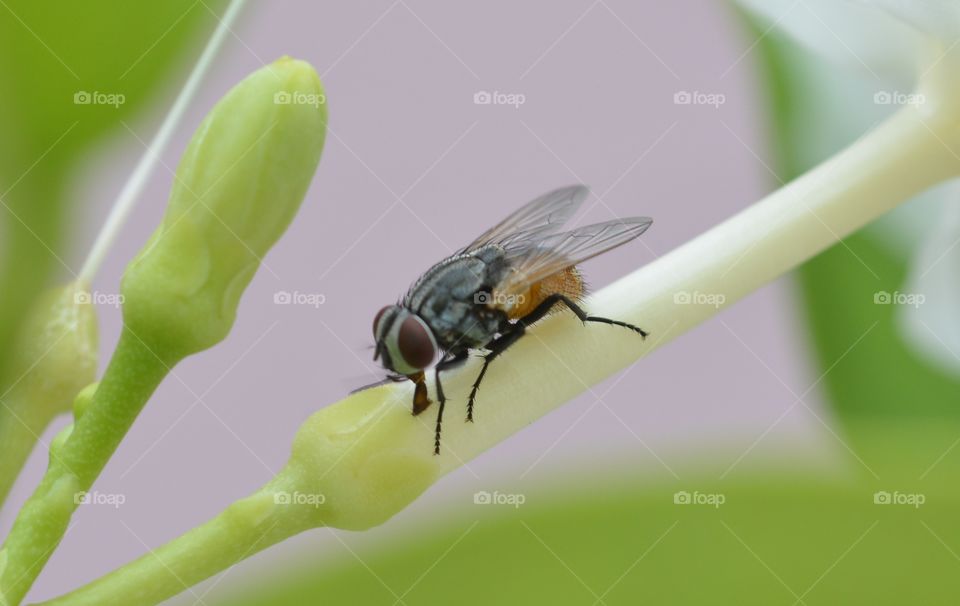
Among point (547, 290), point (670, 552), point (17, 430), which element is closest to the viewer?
point (17, 430)

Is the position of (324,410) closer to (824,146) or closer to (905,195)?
(905,195)

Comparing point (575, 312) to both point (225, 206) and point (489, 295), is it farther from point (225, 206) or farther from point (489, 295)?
point (225, 206)

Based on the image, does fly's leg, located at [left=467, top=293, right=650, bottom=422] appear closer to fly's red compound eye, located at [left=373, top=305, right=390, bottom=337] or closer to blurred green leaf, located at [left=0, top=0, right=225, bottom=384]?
fly's red compound eye, located at [left=373, top=305, right=390, bottom=337]

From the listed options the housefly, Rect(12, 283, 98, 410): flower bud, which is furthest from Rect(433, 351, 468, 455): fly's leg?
Rect(12, 283, 98, 410): flower bud

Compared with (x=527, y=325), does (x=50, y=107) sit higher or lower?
higher

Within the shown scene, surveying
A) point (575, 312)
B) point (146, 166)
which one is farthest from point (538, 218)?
point (146, 166)

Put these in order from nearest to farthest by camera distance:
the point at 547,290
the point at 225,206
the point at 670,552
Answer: the point at 225,206 → the point at 670,552 → the point at 547,290

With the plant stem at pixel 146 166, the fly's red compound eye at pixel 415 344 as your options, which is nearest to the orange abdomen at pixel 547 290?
the fly's red compound eye at pixel 415 344
